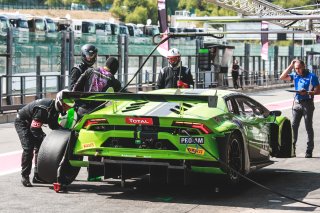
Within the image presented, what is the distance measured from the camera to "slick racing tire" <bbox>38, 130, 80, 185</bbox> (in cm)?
1127

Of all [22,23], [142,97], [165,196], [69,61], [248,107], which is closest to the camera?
[142,97]

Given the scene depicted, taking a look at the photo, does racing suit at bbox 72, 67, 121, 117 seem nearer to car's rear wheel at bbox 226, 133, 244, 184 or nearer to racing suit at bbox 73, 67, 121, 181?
racing suit at bbox 73, 67, 121, 181

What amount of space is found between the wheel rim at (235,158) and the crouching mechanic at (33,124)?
2192mm

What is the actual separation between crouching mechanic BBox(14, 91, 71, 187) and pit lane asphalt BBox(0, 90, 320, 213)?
36cm

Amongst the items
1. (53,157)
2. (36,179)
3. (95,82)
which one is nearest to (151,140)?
(53,157)

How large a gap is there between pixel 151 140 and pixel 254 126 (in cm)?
209

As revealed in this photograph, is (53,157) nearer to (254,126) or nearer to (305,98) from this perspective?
(254,126)

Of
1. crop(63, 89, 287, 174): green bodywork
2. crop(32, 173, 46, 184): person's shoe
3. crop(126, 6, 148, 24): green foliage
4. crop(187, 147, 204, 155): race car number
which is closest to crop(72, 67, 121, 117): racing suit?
crop(63, 89, 287, 174): green bodywork

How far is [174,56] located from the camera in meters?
14.2

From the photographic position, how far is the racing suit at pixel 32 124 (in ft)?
38.1

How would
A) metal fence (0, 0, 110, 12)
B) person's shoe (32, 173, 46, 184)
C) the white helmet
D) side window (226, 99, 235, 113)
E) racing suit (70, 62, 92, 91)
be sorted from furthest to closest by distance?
metal fence (0, 0, 110, 12)
the white helmet
racing suit (70, 62, 92, 91)
person's shoe (32, 173, 46, 184)
side window (226, 99, 235, 113)

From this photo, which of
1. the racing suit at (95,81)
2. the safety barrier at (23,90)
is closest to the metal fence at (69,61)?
the safety barrier at (23,90)

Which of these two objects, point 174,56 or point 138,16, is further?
point 138,16

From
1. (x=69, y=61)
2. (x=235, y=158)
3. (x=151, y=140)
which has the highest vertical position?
(x=69, y=61)
